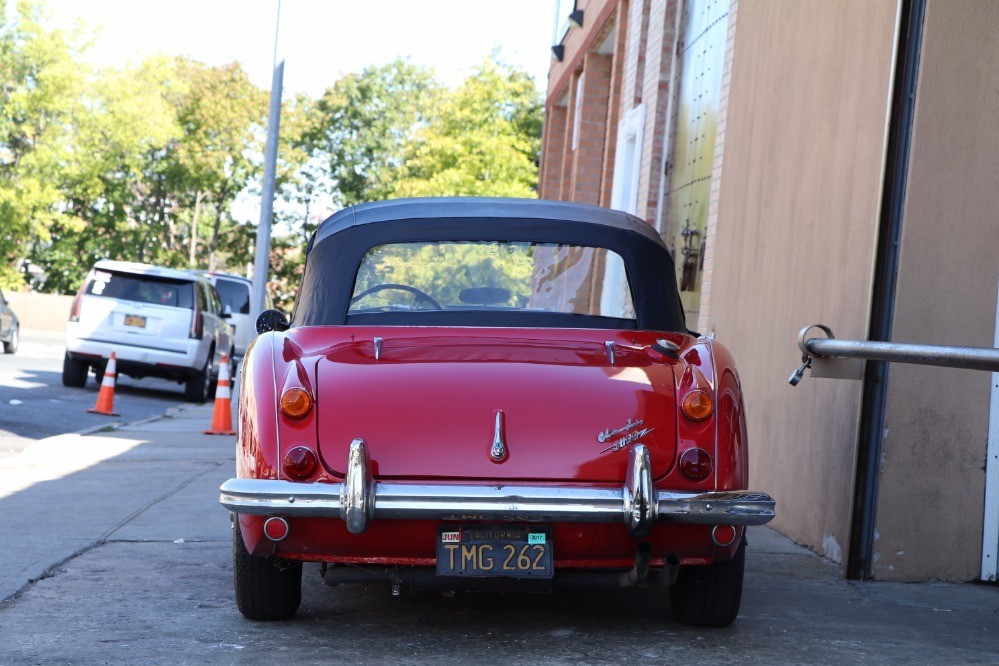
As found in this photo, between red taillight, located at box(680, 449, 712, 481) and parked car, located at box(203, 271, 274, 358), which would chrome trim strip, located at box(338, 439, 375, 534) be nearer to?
red taillight, located at box(680, 449, 712, 481)

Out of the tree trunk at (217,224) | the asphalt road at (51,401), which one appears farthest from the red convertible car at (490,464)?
the tree trunk at (217,224)

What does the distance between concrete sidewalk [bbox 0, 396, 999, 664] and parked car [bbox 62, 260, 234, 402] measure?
36.5 ft

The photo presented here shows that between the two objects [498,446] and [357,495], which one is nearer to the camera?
[357,495]

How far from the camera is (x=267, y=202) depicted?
17.5 meters

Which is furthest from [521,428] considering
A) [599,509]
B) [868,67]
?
[868,67]

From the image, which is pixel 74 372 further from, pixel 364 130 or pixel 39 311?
pixel 364 130

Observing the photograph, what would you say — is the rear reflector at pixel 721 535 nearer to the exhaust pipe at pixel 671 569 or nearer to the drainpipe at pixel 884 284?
the exhaust pipe at pixel 671 569

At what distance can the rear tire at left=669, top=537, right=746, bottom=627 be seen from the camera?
4562 millimetres

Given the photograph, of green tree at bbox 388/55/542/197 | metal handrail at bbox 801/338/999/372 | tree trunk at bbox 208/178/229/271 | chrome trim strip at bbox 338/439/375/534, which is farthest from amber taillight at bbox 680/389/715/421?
tree trunk at bbox 208/178/229/271

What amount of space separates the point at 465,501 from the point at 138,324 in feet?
48.7

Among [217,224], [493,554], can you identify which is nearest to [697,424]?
[493,554]

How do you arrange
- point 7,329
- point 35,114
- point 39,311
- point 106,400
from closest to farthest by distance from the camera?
1. point 106,400
2. point 7,329
3. point 35,114
4. point 39,311

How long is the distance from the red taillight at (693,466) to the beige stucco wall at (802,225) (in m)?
2.09

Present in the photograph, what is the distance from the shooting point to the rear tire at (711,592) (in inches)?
180
